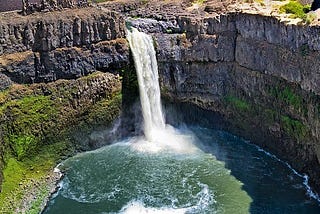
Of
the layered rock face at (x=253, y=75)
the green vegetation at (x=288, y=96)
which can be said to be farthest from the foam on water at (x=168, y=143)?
the green vegetation at (x=288, y=96)

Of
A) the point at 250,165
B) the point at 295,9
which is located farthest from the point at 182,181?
the point at 295,9

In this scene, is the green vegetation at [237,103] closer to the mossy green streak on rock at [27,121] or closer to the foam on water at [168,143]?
the foam on water at [168,143]

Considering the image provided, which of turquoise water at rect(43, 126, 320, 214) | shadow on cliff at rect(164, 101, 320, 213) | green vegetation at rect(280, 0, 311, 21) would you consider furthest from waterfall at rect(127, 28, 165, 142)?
green vegetation at rect(280, 0, 311, 21)

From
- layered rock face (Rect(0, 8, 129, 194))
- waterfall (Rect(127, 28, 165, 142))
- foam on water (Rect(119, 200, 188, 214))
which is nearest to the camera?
foam on water (Rect(119, 200, 188, 214))

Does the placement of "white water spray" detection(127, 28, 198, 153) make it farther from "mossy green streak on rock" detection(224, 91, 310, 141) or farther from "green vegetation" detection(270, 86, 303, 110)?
"green vegetation" detection(270, 86, 303, 110)

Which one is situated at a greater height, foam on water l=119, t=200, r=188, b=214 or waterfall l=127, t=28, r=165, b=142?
waterfall l=127, t=28, r=165, b=142

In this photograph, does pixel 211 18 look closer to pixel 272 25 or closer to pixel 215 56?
pixel 215 56
